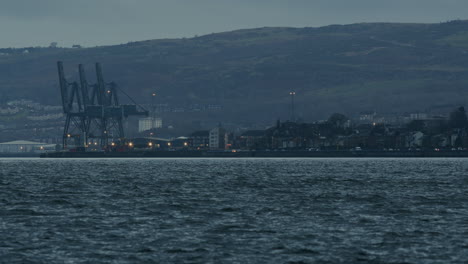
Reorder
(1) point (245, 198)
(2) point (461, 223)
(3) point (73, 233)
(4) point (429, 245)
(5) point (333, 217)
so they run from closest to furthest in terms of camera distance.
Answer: (4) point (429, 245)
(3) point (73, 233)
(2) point (461, 223)
(5) point (333, 217)
(1) point (245, 198)

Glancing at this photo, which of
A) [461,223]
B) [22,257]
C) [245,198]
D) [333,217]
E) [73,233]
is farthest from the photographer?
[245,198]

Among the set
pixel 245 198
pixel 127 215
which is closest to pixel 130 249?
pixel 127 215

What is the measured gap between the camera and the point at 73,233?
39.9 metres

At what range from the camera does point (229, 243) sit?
36.7 meters

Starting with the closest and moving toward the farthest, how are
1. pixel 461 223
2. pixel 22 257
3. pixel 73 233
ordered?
pixel 22 257 → pixel 73 233 → pixel 461 223

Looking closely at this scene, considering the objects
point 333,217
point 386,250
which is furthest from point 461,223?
point 386,250

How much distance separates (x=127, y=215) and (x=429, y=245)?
60.0 feet

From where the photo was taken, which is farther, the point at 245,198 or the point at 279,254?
the point at 245,198

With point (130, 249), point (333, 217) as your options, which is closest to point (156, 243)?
point (130, 249)

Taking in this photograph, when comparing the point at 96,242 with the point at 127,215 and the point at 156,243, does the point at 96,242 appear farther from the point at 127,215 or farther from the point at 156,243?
the point at 127,215

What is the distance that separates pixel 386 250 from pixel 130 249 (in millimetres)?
9808

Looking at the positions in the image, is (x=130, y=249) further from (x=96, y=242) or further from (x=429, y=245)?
(x=429, y=245)

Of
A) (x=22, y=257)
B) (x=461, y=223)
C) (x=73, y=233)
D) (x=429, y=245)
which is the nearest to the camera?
(x=22, y=257)

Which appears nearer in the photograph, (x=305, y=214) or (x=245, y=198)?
(x=305, y=214)
